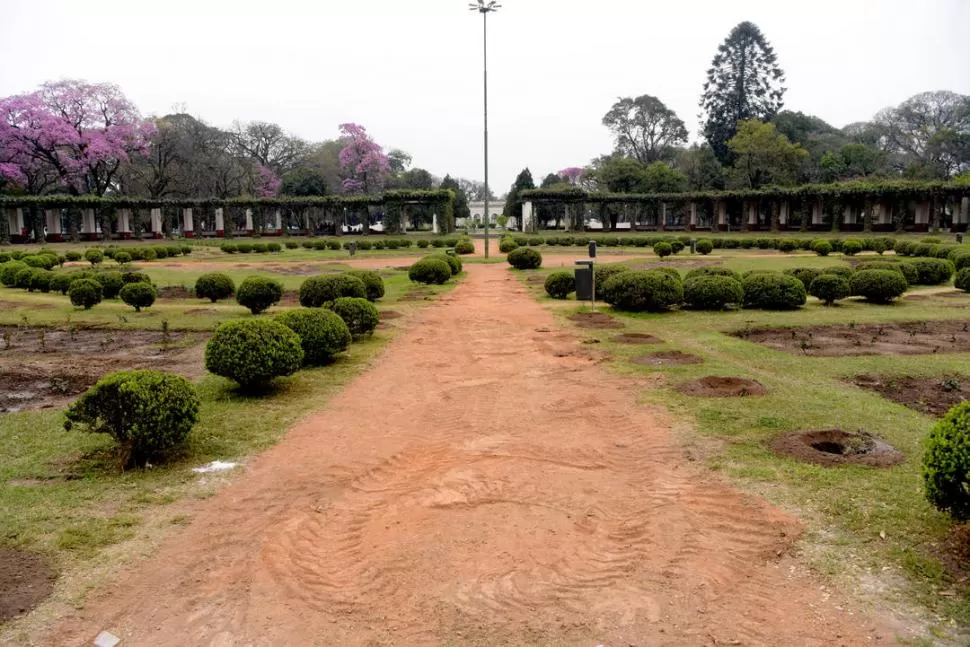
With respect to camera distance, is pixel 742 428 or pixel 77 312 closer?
pixel 742 428

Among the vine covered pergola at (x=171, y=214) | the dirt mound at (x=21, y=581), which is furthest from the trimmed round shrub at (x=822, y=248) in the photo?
the dirt mound at (x=21, y=581)

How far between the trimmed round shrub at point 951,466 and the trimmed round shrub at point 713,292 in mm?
12373

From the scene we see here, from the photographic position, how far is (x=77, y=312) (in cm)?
1753

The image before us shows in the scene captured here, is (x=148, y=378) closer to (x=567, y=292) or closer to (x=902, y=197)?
(x=567, y=292)

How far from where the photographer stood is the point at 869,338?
42.4 feet

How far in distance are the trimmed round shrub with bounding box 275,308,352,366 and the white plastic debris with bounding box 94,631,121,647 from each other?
6710mm

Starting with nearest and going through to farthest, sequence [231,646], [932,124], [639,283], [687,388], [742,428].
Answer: [231,646] → [742,428] → [687,388] → [639,283] → [932,124]

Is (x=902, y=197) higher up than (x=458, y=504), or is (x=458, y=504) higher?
(x=902, y=197)

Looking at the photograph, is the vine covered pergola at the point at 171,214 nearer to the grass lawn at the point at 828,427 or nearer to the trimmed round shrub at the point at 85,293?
the trimmed round shrub at the point at 85,293

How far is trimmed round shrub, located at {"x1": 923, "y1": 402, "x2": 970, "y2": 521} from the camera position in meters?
4.20

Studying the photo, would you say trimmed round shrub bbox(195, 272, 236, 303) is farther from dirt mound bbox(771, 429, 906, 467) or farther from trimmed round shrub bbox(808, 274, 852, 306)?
dirt mound bbox(771, 429, 906, 467)

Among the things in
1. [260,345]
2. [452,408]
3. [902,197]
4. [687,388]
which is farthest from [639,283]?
[902,197]

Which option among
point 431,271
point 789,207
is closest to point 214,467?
point 431,271

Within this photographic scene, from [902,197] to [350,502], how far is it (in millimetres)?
53494
